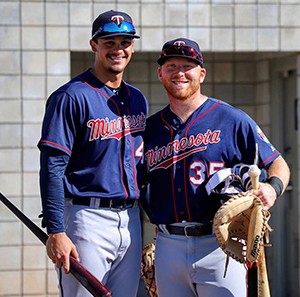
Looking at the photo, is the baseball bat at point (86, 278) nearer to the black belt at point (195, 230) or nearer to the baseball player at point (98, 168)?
the baseball player at point (98, 168)

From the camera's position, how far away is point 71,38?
7.46m

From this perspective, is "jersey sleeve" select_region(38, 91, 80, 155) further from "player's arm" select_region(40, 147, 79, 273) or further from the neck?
the neck

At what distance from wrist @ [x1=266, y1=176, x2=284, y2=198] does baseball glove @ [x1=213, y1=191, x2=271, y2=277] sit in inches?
7.0

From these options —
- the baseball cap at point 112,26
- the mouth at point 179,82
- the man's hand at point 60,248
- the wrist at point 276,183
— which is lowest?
the man's hand at point 60,248

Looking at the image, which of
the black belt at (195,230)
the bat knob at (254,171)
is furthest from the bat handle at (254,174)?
the black belt at (195,230)

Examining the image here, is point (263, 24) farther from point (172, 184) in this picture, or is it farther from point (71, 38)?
point (172, 184)

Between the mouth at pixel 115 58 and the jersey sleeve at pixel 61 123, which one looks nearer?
the jersey sleeve at pixel 61 123

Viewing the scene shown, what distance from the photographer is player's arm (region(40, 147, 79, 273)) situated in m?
4.58

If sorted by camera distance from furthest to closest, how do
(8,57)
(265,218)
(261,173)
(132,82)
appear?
(132,82) → (8,57) → (261,173) → (265,218)

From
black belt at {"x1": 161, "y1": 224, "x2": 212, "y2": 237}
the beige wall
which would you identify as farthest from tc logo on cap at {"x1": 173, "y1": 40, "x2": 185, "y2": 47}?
the beige wall

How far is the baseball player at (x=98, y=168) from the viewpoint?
15.3 feet

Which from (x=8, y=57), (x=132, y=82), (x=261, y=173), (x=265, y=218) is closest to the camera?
(x=265, y=218)

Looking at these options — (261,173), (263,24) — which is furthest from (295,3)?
(261,173)

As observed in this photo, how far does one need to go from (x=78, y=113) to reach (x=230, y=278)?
3.61ft
